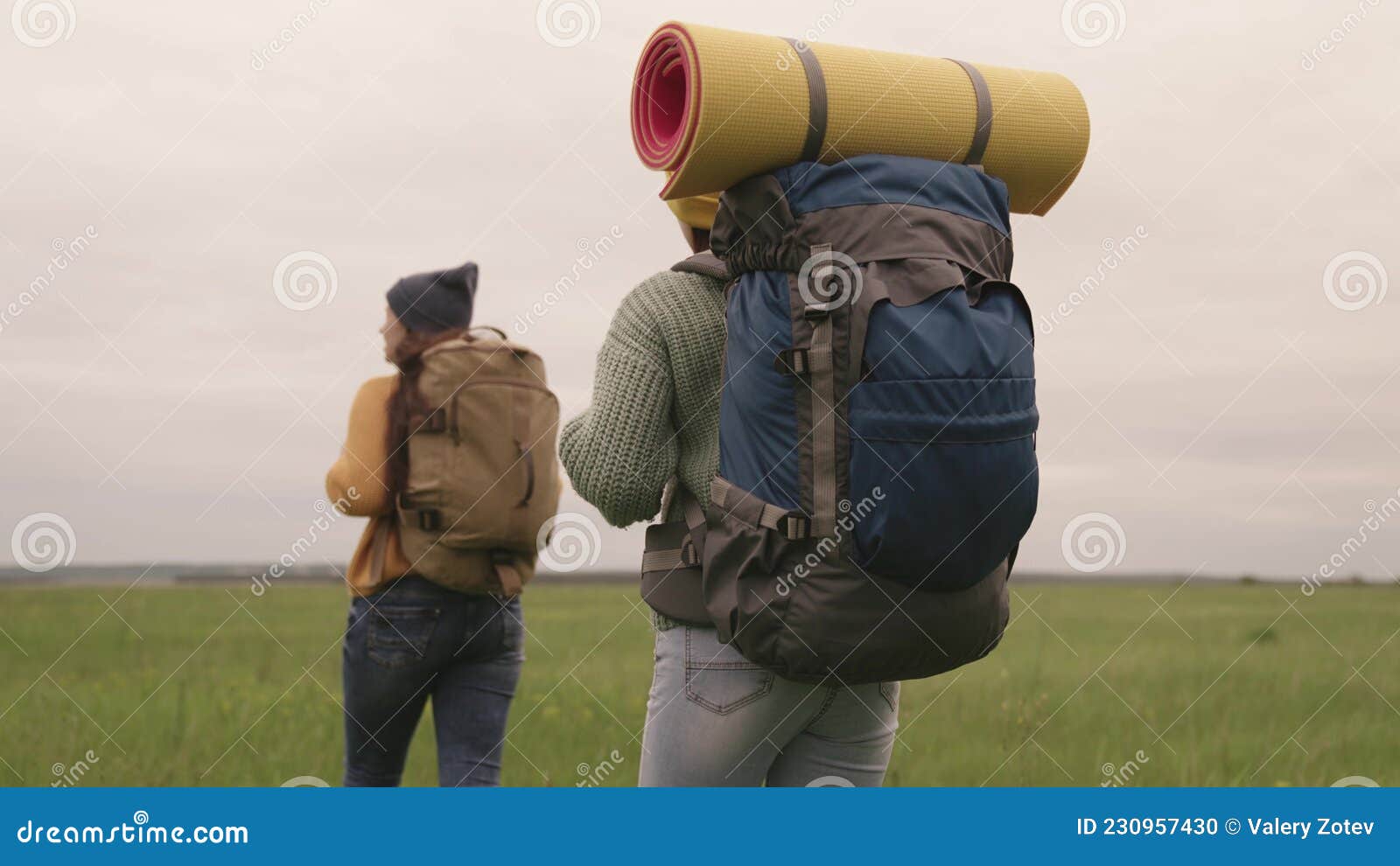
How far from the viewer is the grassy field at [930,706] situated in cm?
677

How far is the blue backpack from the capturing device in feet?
9.18

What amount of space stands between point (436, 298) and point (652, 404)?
6.68ft

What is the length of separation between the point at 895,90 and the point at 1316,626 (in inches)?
412

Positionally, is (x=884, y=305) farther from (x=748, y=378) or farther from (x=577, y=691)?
(x=577, y=691)

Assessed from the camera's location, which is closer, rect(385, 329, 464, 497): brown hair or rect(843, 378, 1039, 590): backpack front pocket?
rect(843, 378, 1039, 590): backpack front pocket

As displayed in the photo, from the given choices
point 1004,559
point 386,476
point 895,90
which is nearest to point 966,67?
point 895,90

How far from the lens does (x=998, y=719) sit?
7375 mm
